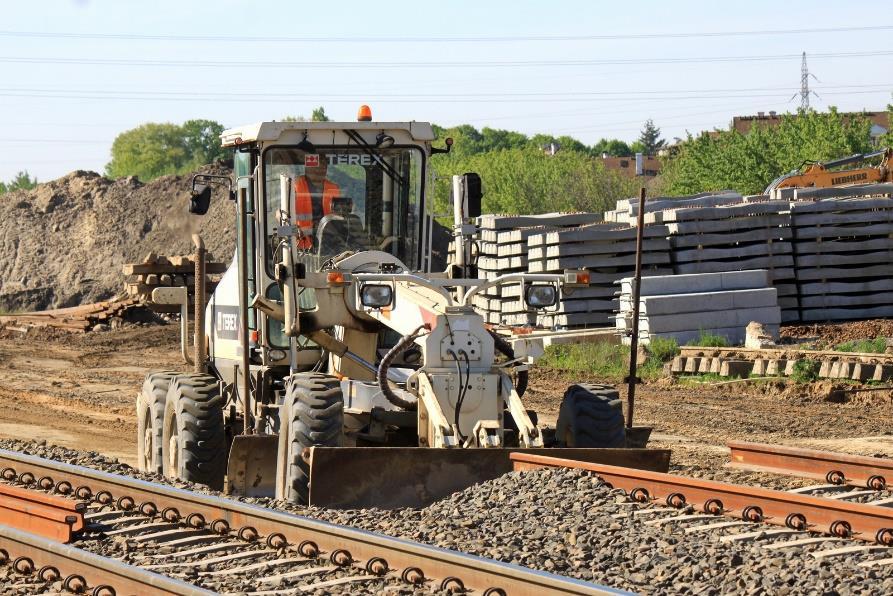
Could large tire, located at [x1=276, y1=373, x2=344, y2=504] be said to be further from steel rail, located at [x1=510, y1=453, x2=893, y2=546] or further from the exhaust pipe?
the exhaust pipe

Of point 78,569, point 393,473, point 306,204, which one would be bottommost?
point 78,569

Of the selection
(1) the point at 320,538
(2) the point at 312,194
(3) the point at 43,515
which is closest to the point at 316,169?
(2) the point at 312,194

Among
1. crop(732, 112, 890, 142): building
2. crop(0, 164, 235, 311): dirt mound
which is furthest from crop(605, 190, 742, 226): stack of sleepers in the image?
crop(732, 112, 890, 142): building

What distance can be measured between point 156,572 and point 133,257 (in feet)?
138

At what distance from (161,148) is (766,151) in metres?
71.2

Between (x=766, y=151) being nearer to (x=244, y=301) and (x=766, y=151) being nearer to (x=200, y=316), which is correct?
(x=200, y=316)

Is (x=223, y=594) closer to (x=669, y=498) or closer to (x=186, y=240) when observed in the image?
(x=669, y=498)

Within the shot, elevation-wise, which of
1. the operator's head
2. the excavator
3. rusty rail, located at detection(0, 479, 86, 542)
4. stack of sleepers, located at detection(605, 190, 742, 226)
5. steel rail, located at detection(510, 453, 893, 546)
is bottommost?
rusty rail, located at detection(0, 479, 86, 542)

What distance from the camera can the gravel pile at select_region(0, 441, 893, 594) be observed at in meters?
6.88

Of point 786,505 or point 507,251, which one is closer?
point 786,505

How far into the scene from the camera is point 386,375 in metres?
10.1

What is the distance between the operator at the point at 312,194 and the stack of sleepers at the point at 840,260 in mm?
14726

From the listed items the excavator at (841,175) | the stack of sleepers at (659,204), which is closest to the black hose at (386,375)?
the stack of sleepers at (659,204)

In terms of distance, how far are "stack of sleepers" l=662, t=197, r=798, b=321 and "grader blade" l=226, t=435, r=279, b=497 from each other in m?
14.5
